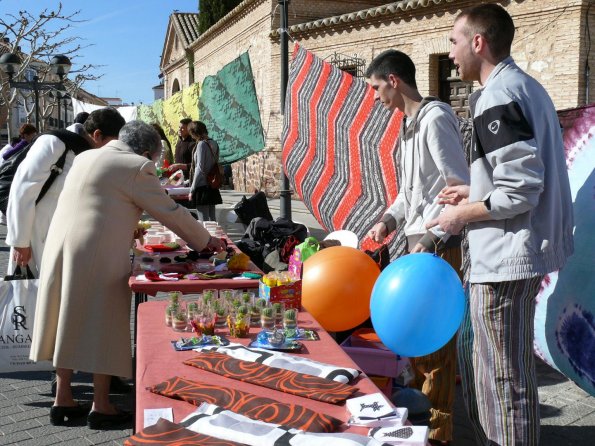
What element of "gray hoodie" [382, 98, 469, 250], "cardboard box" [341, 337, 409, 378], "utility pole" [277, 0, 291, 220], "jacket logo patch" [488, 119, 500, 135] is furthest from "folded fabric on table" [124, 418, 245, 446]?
"utility pole" [277, 0, 291, 220]

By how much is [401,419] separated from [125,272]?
223 cm

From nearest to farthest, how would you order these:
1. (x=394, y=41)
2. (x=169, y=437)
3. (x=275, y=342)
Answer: (x=169, y=437), (x=275, y=342), (x=394, y=41)

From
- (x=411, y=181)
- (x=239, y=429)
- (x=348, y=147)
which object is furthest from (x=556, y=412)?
(x=348, y=147)

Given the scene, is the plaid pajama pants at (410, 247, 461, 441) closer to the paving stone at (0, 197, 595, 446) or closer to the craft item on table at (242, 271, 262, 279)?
the paving stone at (0, 197, 595, 446)

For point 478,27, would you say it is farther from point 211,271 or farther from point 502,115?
point 211,271

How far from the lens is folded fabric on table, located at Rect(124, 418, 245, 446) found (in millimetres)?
1797

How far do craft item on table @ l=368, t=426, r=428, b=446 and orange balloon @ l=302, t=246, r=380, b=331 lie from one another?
2.31m

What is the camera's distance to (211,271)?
4008 mm

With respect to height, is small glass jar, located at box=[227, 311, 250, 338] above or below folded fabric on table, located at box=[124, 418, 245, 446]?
above

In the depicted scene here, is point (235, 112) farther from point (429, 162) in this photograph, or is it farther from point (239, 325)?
point (239, 325)

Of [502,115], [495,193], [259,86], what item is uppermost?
[259,86]

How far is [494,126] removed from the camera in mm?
2555

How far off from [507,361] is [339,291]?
66.0 inches

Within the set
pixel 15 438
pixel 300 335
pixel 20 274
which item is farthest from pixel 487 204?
pixel 20 274
